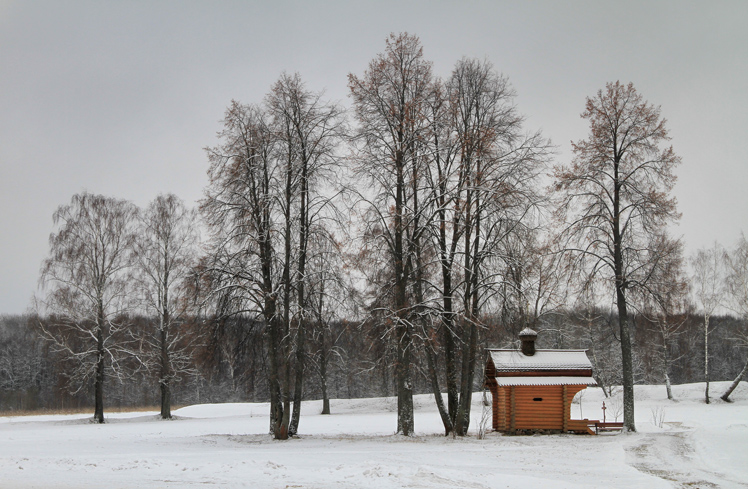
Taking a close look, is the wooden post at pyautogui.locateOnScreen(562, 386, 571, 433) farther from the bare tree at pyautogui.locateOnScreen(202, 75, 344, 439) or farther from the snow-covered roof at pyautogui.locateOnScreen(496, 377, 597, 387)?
the bare tree at pyautogui.locateOnScreen(202, 75, 344, 439)

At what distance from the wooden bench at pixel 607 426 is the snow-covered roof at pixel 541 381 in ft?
5.47

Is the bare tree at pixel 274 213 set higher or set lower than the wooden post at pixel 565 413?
higher

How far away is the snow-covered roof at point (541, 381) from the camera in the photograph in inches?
843

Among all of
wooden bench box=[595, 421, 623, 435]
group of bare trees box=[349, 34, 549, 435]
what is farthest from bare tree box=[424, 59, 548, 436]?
wooden bench box=[595, 421, 623, 435]

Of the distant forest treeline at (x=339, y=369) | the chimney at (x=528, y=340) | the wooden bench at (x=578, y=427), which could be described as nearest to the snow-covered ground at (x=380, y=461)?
the wooden bench at (x=578, y=427)

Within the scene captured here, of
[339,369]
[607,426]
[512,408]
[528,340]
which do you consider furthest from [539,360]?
[339,369]

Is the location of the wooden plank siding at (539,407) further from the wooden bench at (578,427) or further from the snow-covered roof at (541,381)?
the snow-covered roof at (541,381)

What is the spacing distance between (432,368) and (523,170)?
25.1ft

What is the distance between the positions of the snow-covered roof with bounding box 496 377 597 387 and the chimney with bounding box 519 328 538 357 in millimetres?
1212

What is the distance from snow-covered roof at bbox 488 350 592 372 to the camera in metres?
21.8

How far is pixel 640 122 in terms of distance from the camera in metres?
21.4

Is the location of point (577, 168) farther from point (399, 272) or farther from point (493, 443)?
point (493, 443)

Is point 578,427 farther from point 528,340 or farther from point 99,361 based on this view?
point 99,361

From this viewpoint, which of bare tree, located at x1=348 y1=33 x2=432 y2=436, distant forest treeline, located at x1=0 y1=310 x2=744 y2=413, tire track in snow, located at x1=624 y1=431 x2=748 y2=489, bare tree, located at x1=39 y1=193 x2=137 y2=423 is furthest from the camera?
distant forest treeline, located at x1=0 y1=310 x2=744 y2=413
